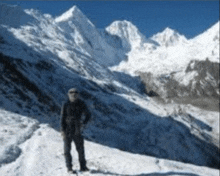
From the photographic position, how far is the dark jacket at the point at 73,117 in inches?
268

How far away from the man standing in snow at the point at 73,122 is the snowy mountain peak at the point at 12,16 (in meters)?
162

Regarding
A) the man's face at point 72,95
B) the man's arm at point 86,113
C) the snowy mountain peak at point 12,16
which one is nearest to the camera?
the man's face at point 72,95

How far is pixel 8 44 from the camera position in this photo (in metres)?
89.1

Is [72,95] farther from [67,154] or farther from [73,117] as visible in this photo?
[67,154]

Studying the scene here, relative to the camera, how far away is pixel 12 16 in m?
169

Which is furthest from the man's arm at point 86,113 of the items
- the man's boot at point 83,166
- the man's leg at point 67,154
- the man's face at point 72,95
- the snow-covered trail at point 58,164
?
the snow-covered trail at point 58,164

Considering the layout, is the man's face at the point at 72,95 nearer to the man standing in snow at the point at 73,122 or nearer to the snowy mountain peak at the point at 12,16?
the man standing in snow at the point at 73,122

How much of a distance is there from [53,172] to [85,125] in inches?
69.5

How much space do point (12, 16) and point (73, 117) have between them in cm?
18746

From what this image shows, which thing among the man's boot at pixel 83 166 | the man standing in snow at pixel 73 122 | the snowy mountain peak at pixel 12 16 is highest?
the snowy mountain peak at pixel 12 16

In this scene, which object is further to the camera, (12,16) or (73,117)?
(12,16)

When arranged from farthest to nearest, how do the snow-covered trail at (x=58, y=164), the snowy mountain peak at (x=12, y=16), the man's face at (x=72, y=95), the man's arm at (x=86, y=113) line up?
the snowy mountain peak at (x=12, y=16), the man's arm at (x=86, y=113), the snow-covered trail at (x=58, y=164), the man's face at (x=72, y=95)

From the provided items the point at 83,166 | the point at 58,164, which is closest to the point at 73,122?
the point at 83,166

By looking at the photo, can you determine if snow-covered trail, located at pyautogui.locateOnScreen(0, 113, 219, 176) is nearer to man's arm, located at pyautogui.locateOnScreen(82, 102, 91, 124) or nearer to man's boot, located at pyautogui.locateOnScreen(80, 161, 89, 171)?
man's boot, located at pyautogui.locateOnScreen(80, 161, 89, 171)
